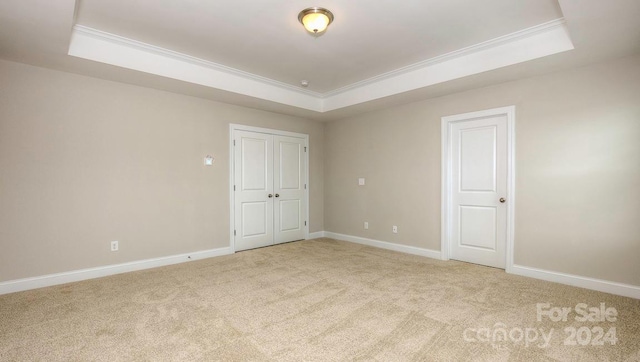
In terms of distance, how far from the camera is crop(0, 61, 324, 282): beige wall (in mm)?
3297

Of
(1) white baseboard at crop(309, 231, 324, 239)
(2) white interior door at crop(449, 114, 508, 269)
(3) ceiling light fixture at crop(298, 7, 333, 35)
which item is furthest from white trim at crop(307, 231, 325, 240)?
(3) ceiling light fixture at crop(298, 7, 333, 35)

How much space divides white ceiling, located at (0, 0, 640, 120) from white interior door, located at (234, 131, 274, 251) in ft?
3.28

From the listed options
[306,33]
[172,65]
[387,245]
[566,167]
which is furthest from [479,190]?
[172,65]

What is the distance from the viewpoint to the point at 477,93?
4.14 metres

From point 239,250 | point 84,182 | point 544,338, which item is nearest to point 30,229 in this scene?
point 84,182

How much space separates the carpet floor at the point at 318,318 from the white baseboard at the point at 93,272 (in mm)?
179

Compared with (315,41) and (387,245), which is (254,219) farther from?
(315,41)

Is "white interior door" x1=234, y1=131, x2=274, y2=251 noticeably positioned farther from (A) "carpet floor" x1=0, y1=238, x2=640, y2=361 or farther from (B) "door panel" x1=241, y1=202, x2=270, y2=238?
(A) "carpet floor" x1=0, y1=238, x2=640, y2=361

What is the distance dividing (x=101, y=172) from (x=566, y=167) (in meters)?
5.64

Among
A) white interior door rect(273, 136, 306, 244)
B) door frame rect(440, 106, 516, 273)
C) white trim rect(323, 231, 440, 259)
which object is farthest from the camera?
white interior door rect(273, 136, 306, 244)

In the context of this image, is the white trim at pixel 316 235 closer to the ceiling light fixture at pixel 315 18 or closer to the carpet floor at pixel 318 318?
the carpet floor at pixel 318 318

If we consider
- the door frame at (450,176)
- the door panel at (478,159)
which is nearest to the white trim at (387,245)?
the door frame at (450,176)

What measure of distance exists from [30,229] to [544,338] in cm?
512

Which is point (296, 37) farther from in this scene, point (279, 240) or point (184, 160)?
point (279, 240)
